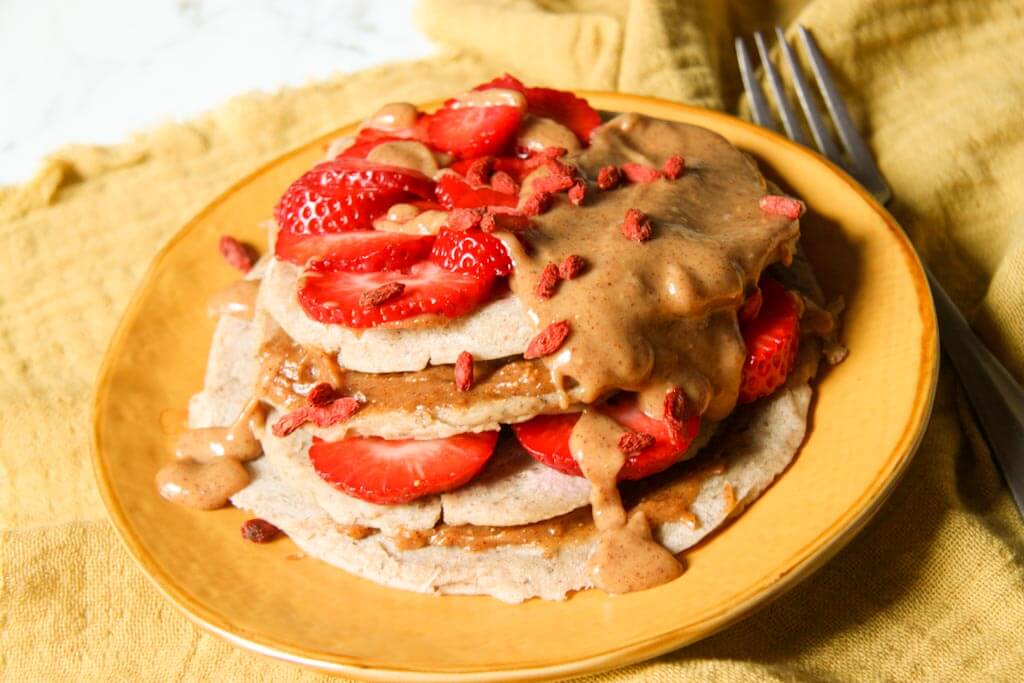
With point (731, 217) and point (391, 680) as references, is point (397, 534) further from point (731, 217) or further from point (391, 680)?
point (731, 217)

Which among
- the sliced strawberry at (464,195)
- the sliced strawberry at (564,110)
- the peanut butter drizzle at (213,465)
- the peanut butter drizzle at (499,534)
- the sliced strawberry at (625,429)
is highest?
the sliced strawberry at (464,195)

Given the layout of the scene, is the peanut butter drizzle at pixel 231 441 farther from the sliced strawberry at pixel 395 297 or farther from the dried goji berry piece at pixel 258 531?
the sliced strawberry at pixel 395 297

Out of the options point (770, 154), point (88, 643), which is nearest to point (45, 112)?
point (88, 643)

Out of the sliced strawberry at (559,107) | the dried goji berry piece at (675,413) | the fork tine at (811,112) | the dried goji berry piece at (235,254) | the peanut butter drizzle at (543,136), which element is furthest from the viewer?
the fork tine at (811,112)

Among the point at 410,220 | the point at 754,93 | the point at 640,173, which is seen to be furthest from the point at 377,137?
the point at 754,93

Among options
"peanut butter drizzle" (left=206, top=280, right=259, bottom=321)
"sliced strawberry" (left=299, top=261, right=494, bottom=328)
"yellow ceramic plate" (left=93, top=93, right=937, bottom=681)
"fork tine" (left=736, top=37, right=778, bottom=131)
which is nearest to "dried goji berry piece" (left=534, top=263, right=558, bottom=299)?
"sliced strawberry" (left=299, top=261, right=494, bottom=328)

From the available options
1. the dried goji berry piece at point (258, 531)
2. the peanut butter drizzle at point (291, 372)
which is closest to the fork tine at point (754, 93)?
the peanut butter drizzle at point (291, 372)

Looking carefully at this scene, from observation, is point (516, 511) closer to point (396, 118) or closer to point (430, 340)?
point (430, 340)
